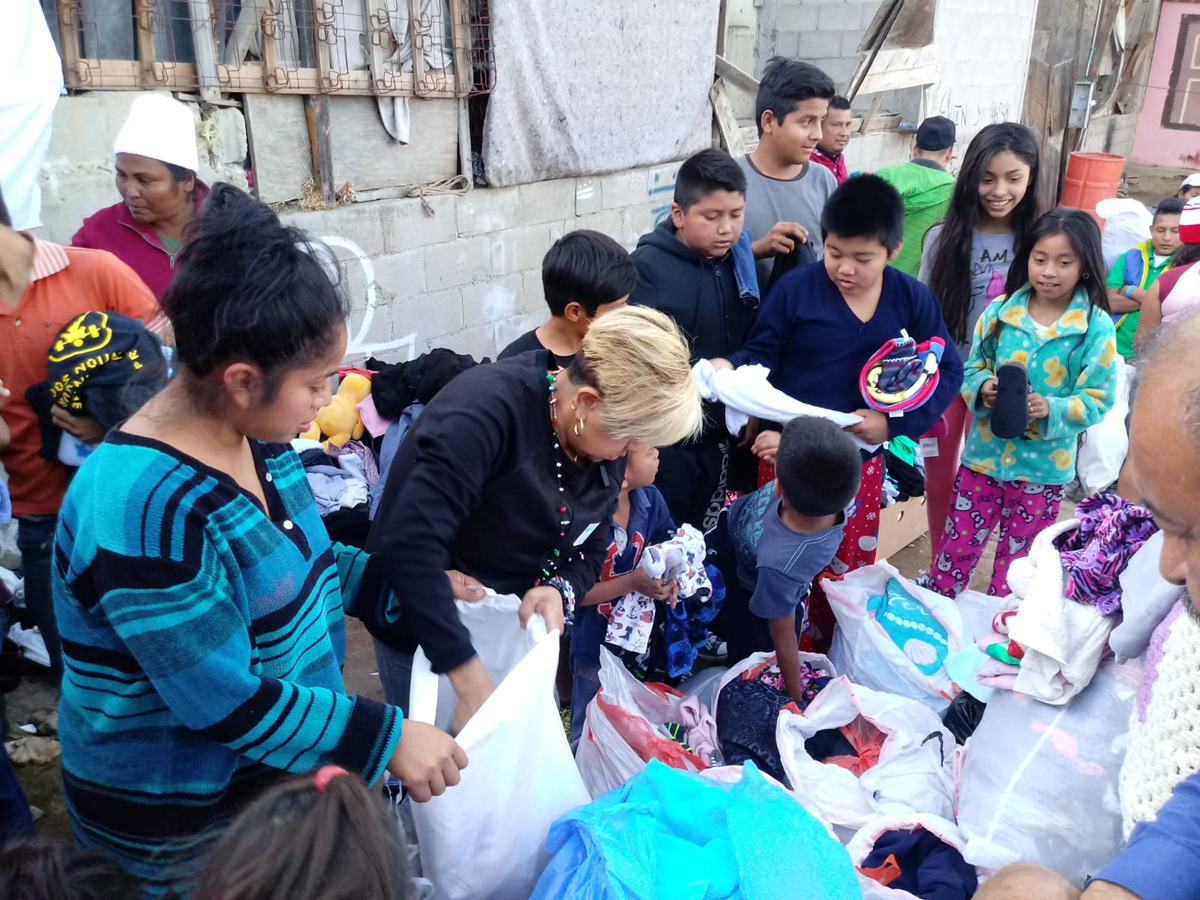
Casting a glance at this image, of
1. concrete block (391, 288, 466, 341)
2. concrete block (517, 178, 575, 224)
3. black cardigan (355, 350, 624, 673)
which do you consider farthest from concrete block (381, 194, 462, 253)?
black cardigan (355, 350, 624, 673)

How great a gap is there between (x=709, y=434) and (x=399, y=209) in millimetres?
2092

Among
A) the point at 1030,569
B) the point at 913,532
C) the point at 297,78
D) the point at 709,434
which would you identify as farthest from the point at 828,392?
the point at 297,78

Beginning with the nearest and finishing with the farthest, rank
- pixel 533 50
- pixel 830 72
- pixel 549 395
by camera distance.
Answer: pixel 549 395
pixel 533 50
pixel 830 72

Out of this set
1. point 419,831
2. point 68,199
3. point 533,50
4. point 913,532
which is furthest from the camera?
point 533,50

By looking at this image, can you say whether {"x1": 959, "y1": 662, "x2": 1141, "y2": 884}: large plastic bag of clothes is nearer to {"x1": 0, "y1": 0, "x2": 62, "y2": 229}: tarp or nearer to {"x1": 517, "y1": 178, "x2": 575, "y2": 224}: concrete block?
{"x1": 0, "y1": 0, "x2": 62, "y2": 229}: tarp

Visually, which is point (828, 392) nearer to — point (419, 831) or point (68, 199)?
point (419, 831)

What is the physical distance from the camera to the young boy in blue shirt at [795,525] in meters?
2.44

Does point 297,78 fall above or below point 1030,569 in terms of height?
above

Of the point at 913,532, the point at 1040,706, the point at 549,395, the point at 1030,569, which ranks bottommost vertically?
the point at 913,532

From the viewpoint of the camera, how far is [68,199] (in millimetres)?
3252

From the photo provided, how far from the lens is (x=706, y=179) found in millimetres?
3047

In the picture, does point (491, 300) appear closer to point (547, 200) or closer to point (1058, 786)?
point (547, 200)

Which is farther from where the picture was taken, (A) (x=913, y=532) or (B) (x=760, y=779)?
(A) (x=913, y=532)

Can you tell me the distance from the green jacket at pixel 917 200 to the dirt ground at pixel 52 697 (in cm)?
173
